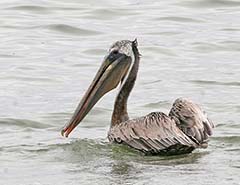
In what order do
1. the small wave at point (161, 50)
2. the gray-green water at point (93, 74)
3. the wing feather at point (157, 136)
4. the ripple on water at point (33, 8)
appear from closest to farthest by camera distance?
the gray-green water at point (93, 74) < the wing feather at point (157, 136) < the small wave at point (161, 50) < the ripple on water at point (33, 8)

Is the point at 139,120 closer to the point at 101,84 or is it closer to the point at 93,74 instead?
the point at 101,84

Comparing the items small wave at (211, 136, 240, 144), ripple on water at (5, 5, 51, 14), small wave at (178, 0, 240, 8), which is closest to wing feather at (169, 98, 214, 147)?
small wave at (211, 136, 240, 144)

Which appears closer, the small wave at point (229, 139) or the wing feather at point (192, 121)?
the wing feather at point (192, 121)

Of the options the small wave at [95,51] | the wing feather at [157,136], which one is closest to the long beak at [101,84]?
the wing feather at [157,136]

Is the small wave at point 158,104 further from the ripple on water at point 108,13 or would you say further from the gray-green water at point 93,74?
the ripple on water at point 108,13

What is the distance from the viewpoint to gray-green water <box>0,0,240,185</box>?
8.50 metres

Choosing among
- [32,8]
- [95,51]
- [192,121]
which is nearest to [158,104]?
[192,121]

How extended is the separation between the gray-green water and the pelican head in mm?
294

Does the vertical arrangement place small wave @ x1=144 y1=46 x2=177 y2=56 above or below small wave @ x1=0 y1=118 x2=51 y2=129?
below

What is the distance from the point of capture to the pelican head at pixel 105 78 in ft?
32.1

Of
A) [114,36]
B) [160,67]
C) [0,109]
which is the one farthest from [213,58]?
[0,109]

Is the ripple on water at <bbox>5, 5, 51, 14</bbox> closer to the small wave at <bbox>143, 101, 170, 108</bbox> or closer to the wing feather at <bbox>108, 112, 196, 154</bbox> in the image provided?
the small wave at <bbox>143, 101, 170, 108</bbox>

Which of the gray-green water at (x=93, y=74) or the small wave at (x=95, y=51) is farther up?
the gray-green water at (x=93, y=74)

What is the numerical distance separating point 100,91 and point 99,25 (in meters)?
7.16
